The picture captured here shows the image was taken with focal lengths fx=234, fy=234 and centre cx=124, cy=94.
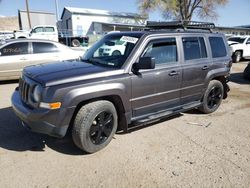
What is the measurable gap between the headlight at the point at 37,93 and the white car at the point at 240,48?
14.7 metres

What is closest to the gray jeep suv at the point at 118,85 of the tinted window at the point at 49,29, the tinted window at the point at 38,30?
the tinted window at the point at 49,29

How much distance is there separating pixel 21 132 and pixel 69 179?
178 cm

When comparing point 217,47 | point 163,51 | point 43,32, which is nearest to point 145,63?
point 163,51

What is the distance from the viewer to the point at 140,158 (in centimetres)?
353

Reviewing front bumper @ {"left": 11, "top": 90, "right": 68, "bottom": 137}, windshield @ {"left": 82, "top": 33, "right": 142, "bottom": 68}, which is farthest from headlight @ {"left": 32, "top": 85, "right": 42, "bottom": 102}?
windshield @ {"left": 82, "top": 33, "right": 142, "bottom": 68}

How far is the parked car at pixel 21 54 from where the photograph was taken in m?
7.82

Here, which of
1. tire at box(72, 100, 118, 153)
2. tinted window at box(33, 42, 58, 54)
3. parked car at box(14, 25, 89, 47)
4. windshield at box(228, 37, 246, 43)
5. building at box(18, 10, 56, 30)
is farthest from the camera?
building at box(18, 10, 56, 30)

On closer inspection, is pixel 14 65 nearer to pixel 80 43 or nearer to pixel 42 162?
pixel 42 162

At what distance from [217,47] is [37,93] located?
4.10 metres

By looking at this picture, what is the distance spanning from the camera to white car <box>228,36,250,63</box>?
15334mm

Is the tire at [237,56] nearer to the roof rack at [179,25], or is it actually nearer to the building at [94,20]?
the roof rack at [179,25]

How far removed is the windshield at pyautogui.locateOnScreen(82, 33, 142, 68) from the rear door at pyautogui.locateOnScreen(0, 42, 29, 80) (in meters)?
4.40

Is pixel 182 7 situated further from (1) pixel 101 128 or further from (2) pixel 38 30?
(1) pixel 101 128

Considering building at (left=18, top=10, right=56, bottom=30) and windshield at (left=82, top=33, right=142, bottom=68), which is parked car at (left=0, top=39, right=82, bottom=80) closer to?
windshield at (left=82, top=33, right=142, bottom=68)
